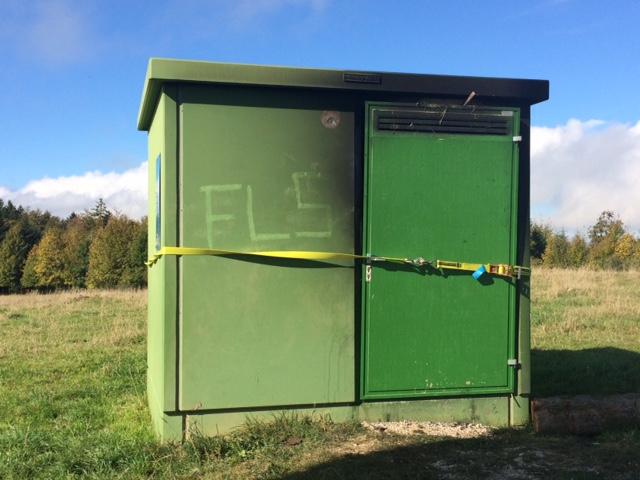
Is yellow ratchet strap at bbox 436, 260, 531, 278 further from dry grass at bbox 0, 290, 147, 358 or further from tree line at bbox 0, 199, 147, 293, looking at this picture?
tree line at bbox 0, 199, 147, 293

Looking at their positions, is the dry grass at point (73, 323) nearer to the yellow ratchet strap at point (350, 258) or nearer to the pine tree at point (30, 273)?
the yellow ratchet strap at point (350, 258)

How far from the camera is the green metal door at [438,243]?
16.6 feet

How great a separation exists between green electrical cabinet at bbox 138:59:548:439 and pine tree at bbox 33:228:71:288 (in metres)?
51.2

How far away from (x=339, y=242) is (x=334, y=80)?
A: 4.24 ft

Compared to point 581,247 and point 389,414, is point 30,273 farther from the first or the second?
point 389,414

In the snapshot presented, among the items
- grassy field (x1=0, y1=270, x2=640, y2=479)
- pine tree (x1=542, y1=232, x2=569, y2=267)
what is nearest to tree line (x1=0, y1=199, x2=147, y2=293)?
pine tree (x1=542, y1=232, x2=569, y2=267)

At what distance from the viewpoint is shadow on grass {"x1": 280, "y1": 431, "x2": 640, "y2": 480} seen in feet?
12.9

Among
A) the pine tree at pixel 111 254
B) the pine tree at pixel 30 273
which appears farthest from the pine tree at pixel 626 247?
the pine tree at pixel 30 273

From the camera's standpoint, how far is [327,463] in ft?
13.6

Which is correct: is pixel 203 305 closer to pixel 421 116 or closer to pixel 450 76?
pixel 421 116

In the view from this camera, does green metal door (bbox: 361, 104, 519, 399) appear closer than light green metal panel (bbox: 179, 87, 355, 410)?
No

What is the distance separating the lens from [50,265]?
52031 millimetres

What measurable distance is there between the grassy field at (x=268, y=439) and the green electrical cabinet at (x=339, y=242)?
0.37 m

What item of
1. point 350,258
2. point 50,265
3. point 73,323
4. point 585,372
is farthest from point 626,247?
point 50,265
